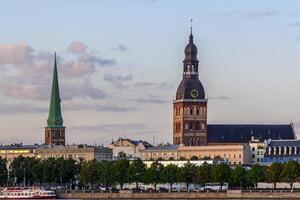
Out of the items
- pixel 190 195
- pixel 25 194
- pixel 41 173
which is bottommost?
pixel 25 194

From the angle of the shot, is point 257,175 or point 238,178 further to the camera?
point 257,175

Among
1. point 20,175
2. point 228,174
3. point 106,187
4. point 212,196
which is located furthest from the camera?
point 20,175

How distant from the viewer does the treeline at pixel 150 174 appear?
166625mm

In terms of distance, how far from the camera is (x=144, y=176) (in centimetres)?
17275

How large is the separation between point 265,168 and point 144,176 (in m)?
15.4

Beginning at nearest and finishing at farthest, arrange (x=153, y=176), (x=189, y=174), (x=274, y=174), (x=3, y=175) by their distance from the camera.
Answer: (x=274, y=174) → (x=189, y=174) → (x=153, y=176) → (x=3, y=175)

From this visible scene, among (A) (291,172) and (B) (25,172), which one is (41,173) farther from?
(A) (291,172)

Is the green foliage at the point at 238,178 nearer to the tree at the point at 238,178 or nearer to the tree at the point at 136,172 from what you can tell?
the tree at the point at 238,178

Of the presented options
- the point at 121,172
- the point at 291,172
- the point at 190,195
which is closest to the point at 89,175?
the point at 121,172

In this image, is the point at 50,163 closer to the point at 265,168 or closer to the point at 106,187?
the point at 106,187

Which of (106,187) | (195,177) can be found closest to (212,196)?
(195,177)

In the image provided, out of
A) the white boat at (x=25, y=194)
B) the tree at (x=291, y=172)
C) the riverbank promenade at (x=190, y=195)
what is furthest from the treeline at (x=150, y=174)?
the white boat at (x=25, y=194)

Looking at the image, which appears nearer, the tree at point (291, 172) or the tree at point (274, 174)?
the tree at point (291, 172)

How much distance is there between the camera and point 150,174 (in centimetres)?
17275
